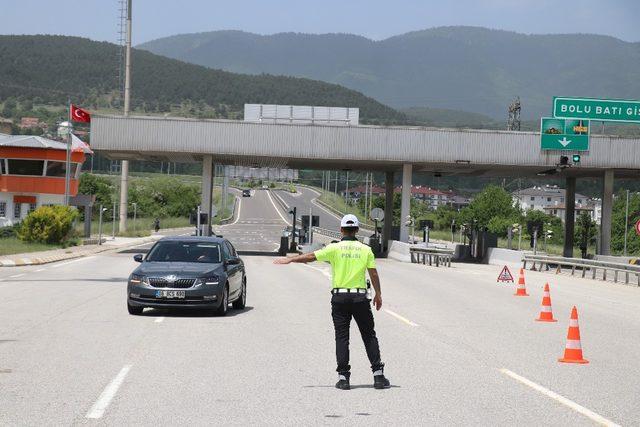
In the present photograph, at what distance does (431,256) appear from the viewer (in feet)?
170

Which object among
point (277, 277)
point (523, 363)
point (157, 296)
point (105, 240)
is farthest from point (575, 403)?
point (105, 240)

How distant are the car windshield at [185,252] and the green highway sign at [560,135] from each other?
3502cm

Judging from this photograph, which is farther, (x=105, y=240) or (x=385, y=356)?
(x=105, y=240)

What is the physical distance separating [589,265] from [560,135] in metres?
12.7

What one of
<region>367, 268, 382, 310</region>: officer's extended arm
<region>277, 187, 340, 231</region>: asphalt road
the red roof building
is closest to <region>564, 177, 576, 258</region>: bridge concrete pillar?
the red roof building

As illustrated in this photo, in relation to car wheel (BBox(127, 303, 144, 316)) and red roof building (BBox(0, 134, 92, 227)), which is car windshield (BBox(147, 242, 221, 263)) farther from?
red roof building (BBox(0, 134, 92, 227))

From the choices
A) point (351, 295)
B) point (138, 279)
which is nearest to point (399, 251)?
point (138, 279)

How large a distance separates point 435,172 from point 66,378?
54178mm

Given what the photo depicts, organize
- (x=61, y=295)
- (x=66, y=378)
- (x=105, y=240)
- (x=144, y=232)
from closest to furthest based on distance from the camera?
(x=66, y=378) < (x=61, y=295) < (x=105, y=240) < (x=144, y=232)

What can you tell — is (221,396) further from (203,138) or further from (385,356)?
(203,138)

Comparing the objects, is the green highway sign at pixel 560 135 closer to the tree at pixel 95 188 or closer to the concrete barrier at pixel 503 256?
the concrete barrier at pixel 503 256

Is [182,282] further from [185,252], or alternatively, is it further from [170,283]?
[185,252]

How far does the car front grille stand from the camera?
706 inches

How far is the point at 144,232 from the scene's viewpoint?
87312 mm
